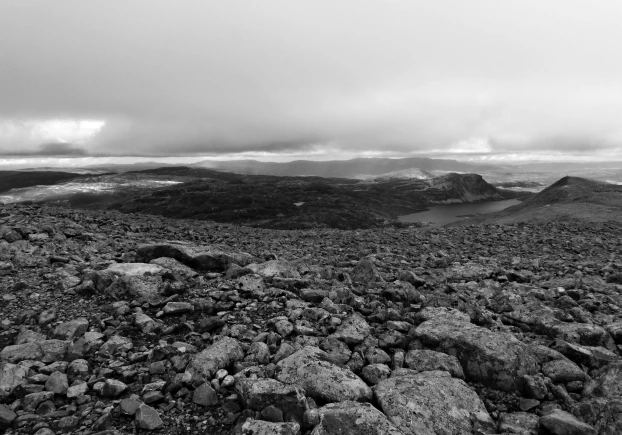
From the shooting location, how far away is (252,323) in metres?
7.95

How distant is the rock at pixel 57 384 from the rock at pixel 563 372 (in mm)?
8491

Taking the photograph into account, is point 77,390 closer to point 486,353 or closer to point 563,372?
point 486,353

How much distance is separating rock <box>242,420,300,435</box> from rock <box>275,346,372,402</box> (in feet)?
2.84

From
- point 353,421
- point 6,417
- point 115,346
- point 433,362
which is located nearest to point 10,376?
point 6,417

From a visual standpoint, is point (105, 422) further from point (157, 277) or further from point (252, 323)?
point (157, 277)

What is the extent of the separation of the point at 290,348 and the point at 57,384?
3.94 meters

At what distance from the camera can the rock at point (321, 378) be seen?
5422mm

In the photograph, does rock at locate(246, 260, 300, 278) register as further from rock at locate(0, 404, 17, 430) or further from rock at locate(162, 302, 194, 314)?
rock at locate(0, 404, 17, 430)

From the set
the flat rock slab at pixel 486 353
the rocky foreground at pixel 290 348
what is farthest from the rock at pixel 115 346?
the flat rock slab at pixel 486 353

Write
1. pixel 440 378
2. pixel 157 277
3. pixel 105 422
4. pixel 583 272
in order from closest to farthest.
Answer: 1. pixel 105 422
2. pixel 440 378
3. pixel 157 277
4. pixel 583 272

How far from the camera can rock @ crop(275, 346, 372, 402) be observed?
5422mm

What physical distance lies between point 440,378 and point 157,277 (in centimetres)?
805

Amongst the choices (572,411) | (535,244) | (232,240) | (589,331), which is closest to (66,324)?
(572,411)

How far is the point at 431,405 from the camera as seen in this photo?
5223mm
